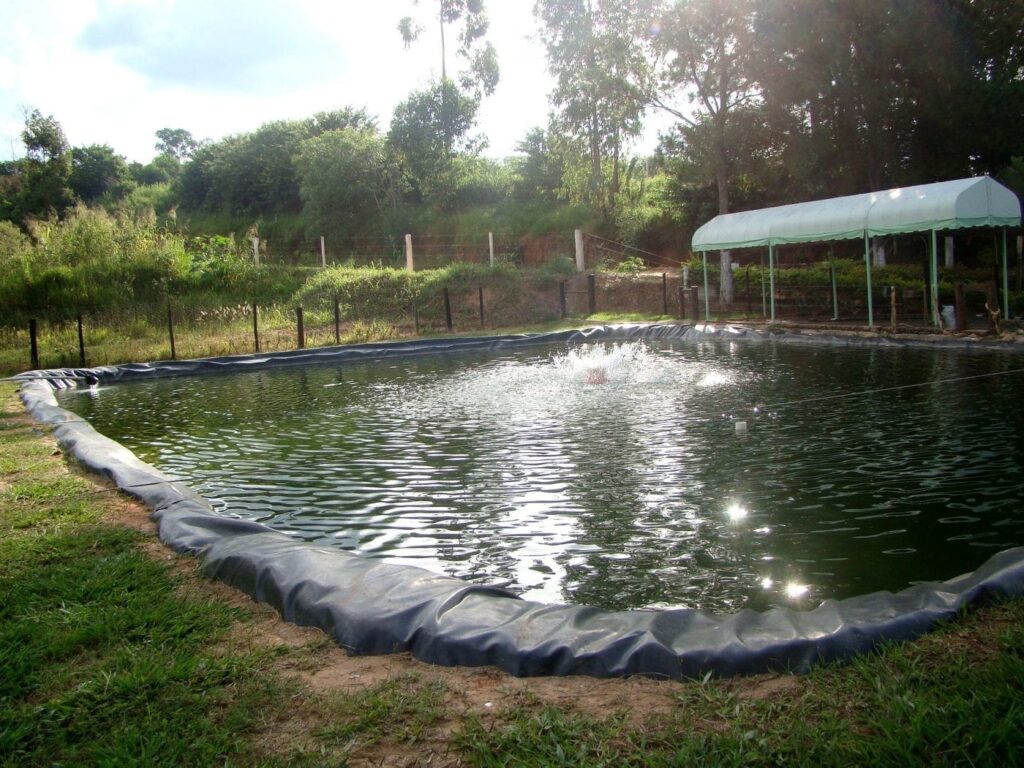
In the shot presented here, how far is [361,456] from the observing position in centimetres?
723

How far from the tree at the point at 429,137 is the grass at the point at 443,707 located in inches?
1174

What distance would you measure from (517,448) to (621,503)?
1917mm

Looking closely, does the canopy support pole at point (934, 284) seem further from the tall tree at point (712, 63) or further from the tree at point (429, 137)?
the tree at point (429, 137)

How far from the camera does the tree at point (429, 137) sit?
3152 centimetres

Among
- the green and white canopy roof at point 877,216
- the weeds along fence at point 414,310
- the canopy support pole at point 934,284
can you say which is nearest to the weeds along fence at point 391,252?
the weeds along fence at point 414,310

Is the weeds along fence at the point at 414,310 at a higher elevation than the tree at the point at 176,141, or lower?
lower

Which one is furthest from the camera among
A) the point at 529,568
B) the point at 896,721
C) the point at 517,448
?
the point at 517,448

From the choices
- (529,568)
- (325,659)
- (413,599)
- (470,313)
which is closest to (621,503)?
(529,568)

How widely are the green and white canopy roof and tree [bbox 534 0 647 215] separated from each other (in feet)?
18.9

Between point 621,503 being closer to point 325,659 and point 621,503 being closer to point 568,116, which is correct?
point 325,659

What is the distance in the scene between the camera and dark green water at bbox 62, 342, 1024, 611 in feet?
14.2

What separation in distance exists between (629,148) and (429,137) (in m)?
8.79

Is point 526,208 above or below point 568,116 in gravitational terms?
below

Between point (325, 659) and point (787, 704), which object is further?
point (325, 659)
